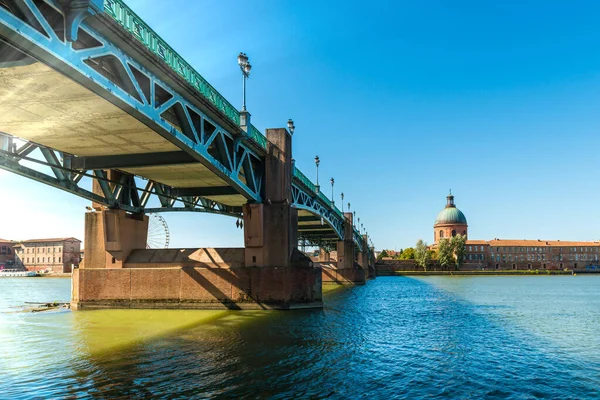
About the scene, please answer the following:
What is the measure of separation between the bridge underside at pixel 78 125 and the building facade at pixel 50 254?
11648 cm

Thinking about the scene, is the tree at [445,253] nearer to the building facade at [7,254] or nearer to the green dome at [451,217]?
the green dome at [451,217]

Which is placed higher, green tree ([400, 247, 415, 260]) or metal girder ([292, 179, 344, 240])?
metal girder ([292, 179, 344, 240])

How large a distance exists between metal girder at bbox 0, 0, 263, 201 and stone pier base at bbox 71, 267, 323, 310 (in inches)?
208

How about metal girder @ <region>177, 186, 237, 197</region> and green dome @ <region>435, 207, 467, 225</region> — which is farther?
green dome @ <region>435, 207, 467, 225</region>

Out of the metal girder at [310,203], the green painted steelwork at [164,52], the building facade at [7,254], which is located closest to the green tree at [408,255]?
the metal girder at [310,203]

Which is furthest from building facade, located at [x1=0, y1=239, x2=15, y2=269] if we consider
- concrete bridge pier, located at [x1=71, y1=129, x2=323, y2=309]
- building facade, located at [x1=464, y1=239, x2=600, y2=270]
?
building facade, located at [x1=464, y1=239, x2=600, y2=270]

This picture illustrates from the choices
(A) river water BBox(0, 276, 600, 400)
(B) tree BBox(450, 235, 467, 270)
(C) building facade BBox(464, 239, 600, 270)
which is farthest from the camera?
(C) building facade BBox(464, 239, 600, 270)

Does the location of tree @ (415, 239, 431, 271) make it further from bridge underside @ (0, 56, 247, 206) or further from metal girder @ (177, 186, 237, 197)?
bridge underside @ (0, 56, 247, 206)

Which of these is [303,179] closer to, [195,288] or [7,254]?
[195,288]

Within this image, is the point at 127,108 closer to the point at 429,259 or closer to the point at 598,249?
the point at 429,259

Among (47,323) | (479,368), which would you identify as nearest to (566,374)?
(479,368)

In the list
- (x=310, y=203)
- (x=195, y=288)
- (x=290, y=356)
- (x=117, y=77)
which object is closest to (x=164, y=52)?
(x=117, y=77)

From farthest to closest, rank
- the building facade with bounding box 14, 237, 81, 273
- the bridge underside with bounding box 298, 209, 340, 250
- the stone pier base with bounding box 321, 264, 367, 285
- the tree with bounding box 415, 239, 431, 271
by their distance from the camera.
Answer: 1. the tree with bounding box 415, 239, 431, 271
2. the building facade with bounding box 14, 237, 81, 273
3. the stone pier base with bounding box 321, 264, 367, 285
4. the bridge underside with bounding box 298, 209, 340, 250

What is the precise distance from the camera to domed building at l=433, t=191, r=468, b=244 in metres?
167
